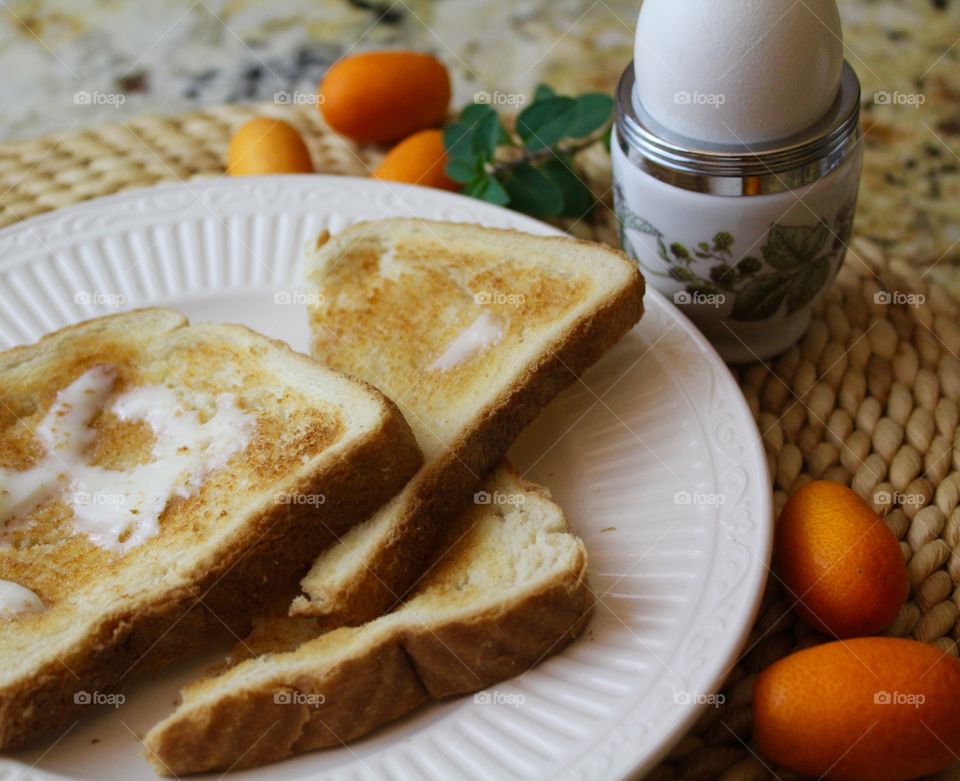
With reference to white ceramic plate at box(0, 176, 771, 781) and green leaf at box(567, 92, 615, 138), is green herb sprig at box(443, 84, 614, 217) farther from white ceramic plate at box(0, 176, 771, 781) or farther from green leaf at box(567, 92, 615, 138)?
white ceramic plate at box(0, 176, 771, 781)

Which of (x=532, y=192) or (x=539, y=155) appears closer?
(x=532, y=192)

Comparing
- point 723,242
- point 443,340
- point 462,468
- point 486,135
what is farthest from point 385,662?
point 486,135

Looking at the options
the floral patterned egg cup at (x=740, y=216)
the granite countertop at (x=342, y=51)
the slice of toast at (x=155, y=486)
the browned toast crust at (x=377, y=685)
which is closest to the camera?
the browned toast crust at (x=377, y=685)

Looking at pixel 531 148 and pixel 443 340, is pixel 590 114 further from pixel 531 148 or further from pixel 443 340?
pixel 443 340

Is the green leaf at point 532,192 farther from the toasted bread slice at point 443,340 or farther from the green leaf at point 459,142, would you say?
the toasted bread slice at point 443,340

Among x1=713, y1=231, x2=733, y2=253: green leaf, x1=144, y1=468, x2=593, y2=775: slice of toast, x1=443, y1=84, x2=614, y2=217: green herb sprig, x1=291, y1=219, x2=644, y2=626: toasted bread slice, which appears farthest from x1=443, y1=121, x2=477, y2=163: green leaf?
x1=144, y1=468, x2=593, y2=775: slice of toast

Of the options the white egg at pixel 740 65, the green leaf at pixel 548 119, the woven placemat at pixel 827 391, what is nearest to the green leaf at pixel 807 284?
the woven placemat at pixel 827 391

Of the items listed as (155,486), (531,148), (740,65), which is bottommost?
(531,148)
